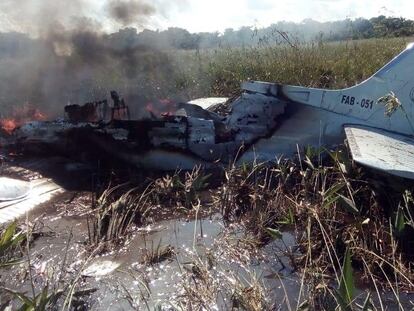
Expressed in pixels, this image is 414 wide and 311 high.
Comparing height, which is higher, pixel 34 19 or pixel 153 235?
pixel 34 19

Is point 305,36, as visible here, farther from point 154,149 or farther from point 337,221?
point 337,221

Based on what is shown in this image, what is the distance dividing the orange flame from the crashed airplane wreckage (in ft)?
2.13

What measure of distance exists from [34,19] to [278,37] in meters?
5.29

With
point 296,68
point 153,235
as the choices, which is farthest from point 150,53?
point 153,235

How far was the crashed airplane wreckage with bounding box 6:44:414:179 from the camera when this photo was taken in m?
5.33

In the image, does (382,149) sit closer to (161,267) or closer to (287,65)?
(161,267)

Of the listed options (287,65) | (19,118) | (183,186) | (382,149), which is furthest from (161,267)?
(287,65)

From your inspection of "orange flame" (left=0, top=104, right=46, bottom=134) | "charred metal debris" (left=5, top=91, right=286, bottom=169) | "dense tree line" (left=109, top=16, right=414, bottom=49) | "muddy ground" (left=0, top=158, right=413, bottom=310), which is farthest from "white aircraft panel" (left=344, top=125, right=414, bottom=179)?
"orange flame" (left=0, top=104, right=46, bottom=134)

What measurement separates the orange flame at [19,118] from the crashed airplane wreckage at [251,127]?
25.6 inches

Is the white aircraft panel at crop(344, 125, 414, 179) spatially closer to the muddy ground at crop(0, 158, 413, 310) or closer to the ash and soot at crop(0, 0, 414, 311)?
the ash and soot at crop(0, 0, 414, 311)

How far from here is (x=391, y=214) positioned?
382 centimetres

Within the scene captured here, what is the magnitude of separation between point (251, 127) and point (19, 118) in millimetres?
4198

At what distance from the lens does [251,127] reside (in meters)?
5.83

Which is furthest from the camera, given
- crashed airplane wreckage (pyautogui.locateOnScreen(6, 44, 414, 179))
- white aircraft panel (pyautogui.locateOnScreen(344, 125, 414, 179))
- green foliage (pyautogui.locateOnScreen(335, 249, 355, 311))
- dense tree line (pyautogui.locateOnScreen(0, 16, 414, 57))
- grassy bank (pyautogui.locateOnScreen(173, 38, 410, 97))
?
dense tree line (pyautogui.locateOnScreen(0, 16, 414, 57))
